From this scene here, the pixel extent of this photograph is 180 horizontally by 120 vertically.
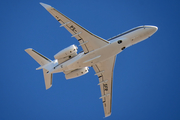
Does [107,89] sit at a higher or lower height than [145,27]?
lower

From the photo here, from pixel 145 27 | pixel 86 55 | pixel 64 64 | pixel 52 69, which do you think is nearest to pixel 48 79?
pixel 52 69

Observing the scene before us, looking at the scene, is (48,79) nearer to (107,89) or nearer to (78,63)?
(78,63)

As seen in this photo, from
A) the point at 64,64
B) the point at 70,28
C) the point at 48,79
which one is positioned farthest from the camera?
the point at 48,79

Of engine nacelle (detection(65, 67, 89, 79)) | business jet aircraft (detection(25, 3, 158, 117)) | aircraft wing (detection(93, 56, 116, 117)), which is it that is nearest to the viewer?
business jet aircraft (detection(25, 3, 158, 117))

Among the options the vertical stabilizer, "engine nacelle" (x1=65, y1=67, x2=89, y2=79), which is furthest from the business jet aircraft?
the vertical stabilizer

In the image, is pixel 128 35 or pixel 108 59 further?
pixel 108 59

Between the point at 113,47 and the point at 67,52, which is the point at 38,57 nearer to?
the point at 67,52

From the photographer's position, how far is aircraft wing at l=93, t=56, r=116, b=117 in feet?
116

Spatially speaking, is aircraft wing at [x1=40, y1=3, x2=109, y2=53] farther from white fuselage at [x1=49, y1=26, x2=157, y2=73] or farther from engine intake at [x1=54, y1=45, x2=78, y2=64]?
engine intake at [x1=54, y1=45, x2=78, y2=64]

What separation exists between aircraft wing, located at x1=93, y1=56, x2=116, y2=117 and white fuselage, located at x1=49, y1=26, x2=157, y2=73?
2905 millimetres

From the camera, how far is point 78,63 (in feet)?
106

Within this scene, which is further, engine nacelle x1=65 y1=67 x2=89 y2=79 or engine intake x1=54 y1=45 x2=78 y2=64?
engine nacelle x1=65 y1=67 x2=89 y2=79

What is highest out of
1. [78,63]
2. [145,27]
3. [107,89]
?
[145,27]

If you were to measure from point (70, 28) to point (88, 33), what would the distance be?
2714 millimetres
